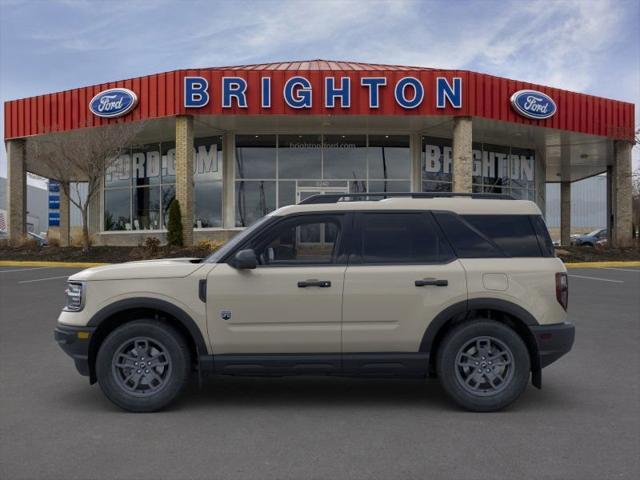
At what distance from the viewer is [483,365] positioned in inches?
192

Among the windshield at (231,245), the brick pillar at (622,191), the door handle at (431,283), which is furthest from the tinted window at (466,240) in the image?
the brick pillar at (622,191)

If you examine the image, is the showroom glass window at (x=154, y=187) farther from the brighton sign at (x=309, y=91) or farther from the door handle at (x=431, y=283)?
the door handle at (x=431, y=283)

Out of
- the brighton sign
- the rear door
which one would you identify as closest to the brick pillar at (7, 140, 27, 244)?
the brighton sign

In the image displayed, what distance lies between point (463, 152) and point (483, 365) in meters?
17.4

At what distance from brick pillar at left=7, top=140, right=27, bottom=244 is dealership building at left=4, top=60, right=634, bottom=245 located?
5cm

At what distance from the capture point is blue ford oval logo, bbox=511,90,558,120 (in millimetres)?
21938

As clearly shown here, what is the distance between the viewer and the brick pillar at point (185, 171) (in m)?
21.3

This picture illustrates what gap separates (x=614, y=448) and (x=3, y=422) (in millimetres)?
4475

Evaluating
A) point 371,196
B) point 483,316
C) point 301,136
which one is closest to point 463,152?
point 301,136

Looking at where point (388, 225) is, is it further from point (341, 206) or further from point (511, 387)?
point (511, 387)

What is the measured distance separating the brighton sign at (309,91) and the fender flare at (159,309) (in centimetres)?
1681

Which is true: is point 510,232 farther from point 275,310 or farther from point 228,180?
point 228,180

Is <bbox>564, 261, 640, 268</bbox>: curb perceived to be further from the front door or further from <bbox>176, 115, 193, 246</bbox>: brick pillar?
the front door

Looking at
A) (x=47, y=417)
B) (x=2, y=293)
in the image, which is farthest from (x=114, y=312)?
(x=2, y=293)
